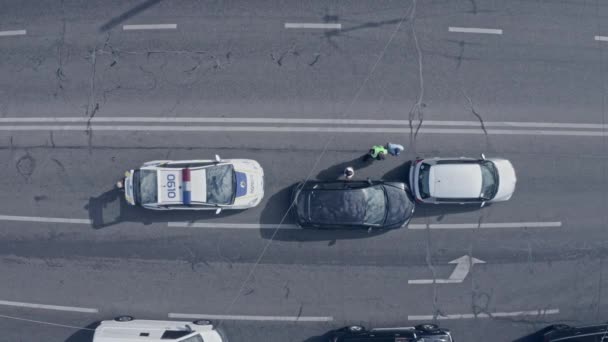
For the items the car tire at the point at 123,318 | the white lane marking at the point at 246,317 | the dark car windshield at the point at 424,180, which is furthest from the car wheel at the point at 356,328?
the car tire at the point at 123,318

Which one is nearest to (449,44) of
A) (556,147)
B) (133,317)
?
(556,147)

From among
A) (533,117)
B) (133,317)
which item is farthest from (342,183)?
Answer: (133,317)

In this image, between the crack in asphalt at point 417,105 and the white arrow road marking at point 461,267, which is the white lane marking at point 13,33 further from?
the white arrow road marking at point 461,267

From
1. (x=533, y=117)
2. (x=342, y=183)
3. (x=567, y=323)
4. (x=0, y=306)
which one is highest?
(x=533, y=117)

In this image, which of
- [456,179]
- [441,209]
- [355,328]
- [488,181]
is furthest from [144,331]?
[488,181]

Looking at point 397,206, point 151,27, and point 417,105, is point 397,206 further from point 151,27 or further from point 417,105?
Result: point 151,27

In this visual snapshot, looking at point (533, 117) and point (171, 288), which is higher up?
point (533, 117)

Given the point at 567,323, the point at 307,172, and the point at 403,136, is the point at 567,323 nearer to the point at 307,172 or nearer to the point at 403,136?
the point at 403,136
